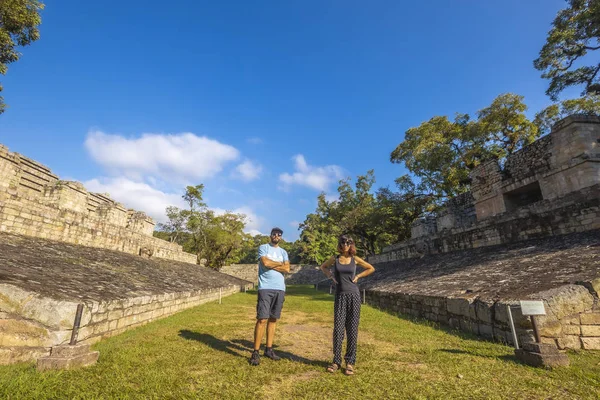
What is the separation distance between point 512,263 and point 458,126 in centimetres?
1805

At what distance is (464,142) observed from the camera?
21438mm

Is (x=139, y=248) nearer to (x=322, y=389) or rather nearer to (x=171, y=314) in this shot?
(x=171, y=314)

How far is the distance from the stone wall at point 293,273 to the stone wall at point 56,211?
23745mm

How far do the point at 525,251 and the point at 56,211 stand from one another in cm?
1596

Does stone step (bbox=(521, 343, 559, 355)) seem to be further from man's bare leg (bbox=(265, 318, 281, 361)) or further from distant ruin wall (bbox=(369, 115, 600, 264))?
distant ruin wall (bbox=(369, 115, 600, 264))

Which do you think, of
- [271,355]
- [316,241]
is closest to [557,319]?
[271,355]

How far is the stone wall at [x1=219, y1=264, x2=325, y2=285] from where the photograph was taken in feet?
127

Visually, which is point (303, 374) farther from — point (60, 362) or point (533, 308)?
point (533, 308)

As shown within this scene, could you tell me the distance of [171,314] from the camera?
8.13m

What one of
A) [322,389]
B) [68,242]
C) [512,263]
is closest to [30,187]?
[68,242]

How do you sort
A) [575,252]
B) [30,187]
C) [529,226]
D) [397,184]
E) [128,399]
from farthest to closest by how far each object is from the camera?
[397,184] → [30,187] → [529,226] → [575,252] → [128,399]

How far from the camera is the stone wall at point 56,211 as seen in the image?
27.5 feet

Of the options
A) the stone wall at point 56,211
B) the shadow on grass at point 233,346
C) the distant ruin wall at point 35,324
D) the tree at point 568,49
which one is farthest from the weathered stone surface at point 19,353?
the tree at point 568,49

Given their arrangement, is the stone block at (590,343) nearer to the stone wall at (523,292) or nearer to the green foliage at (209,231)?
the stone wall at (523,292)
